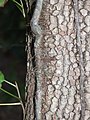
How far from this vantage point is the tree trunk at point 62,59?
1.61 m

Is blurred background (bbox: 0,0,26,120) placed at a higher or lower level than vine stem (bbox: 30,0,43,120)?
lower

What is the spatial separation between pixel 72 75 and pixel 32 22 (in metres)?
0.26

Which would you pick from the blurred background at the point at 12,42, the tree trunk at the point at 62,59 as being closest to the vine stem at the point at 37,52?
the tree trunk at the point at 62,59

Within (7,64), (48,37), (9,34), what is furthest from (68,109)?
(7,64)

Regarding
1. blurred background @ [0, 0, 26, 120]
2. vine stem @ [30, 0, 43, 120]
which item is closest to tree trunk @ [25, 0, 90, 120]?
vine stem @ [30, 0, 43, 120]

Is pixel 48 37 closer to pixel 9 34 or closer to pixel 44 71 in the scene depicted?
pixel 44 71

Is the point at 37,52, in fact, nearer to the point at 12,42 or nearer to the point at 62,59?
the point at 62,59

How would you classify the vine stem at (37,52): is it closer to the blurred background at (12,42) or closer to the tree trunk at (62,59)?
the tree trunk at (62,59)

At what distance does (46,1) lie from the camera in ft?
5.37

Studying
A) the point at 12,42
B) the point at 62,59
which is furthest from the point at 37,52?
the point at 12,42

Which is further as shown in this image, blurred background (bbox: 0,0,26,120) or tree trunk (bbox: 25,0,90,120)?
blurred background (bbox: 0,0,26,120)

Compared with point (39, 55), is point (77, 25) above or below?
above

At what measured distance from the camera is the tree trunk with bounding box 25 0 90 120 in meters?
1.61

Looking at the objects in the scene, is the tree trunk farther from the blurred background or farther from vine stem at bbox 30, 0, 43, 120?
the blurred background
